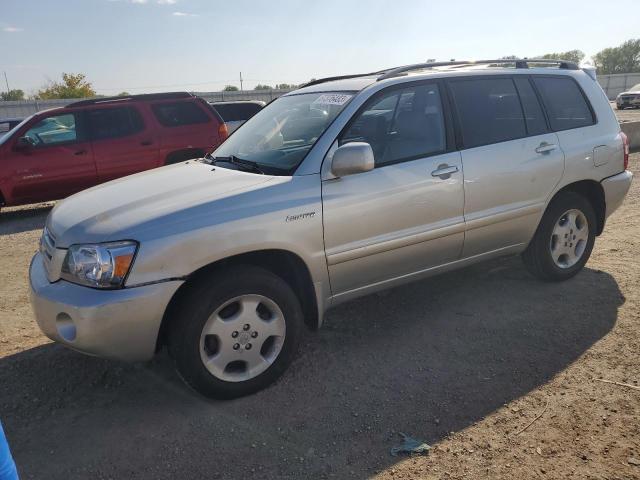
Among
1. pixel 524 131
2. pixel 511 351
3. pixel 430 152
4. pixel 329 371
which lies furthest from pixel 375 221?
pixel 524 131

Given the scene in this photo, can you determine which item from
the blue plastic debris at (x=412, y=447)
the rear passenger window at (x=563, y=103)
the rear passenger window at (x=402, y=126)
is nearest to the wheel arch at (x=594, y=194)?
the rear passenger window at (x=563, y=103)

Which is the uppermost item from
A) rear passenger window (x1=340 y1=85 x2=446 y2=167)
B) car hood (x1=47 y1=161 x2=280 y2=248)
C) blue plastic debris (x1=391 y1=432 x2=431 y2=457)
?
rear passenger window (x1=340 y1=85 x2=446 y2=167)

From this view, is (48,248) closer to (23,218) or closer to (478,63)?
(478,63)

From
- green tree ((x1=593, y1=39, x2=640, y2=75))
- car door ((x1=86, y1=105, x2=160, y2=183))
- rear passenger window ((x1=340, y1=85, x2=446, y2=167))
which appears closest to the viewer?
rear passenger window ((x1=340, y1=85, x2=446, y2=167))

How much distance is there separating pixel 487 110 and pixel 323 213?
1.75m

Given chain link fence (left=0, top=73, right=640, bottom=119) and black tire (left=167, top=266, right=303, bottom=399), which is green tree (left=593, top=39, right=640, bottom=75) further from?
black tire (left=167, top=266, right=303, bottom=399)

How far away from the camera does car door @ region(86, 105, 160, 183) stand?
8.90 m

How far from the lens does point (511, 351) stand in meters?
3.62

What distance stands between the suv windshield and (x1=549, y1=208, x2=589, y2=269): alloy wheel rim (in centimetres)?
224

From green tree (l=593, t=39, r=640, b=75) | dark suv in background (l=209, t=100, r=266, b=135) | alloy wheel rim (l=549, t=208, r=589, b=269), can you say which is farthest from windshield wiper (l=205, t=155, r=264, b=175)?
green tree (l=593, t=39, r=640, b=75)

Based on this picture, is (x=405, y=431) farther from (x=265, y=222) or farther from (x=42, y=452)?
(x=42, y=452)

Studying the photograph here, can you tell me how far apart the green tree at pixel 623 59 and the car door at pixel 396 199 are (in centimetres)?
8466

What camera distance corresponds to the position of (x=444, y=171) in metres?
3.77

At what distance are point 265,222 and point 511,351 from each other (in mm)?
1897
